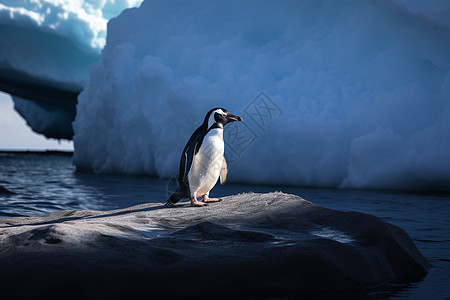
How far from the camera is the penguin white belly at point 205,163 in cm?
344

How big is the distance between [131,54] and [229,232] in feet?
23.1

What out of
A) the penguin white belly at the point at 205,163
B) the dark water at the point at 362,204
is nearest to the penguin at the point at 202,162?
the penguin white belly at the point at 205,163

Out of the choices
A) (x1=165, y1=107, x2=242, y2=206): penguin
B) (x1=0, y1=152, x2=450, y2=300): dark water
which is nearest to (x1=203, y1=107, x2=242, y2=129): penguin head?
(x1=165, y1=107, x2=242, y2=206): penguin

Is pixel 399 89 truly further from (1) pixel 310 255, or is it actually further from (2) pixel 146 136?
(1) pixel 310 255

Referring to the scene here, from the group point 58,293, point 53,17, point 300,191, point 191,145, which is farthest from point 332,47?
point 53,17

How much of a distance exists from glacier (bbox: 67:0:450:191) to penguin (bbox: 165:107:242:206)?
9.71ft

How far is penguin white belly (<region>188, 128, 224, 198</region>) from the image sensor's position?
344 centimetres

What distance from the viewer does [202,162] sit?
11.3ft

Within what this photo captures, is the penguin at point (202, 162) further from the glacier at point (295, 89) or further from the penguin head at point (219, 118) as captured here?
the glacier at point (295, 89)

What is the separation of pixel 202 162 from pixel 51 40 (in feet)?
36.7

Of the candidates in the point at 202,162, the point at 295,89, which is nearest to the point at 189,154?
the point at 202,162

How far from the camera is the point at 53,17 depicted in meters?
12.1

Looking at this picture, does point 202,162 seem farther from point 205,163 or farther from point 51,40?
point 51,40

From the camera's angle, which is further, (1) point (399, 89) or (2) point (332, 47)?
(2) point (332, 47)
